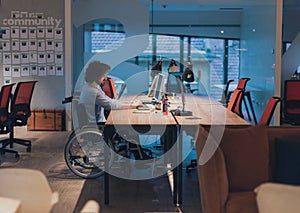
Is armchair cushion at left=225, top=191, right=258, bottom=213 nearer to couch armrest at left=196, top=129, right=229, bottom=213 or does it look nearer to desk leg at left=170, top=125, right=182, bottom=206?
couch armrest at left=196, top=129, right=229, bottom=213

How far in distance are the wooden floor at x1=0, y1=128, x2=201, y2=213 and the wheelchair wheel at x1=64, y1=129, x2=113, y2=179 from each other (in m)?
0.13

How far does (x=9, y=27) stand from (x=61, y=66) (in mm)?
1184

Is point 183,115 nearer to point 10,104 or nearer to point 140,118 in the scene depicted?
point 140,118

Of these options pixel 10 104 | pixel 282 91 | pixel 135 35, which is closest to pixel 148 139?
pixel 10 104

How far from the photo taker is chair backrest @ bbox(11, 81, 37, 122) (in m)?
6.46

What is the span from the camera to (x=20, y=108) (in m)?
6.54

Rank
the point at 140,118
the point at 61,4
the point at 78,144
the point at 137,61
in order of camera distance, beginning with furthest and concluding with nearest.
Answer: the point at 137,61 → the point at 61,4 → the point at 78,144 → the point at 140,118

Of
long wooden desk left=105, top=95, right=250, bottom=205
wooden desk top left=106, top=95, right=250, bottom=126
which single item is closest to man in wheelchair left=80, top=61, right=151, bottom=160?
wooden desk top left=106, top=95, right=250, bottom=126

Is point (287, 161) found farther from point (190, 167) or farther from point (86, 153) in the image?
point (86, 153)

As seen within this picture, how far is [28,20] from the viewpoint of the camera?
856cm

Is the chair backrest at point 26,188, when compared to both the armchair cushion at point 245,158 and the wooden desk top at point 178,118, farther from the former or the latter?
the wooden desk top at point 178,118

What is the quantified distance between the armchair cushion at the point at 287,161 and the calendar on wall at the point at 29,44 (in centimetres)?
595

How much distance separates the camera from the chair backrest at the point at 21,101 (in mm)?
6461

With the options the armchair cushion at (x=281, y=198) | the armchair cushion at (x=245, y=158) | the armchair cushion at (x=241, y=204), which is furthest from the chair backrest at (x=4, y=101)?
the armchair cushion at (x=281, y=198)
